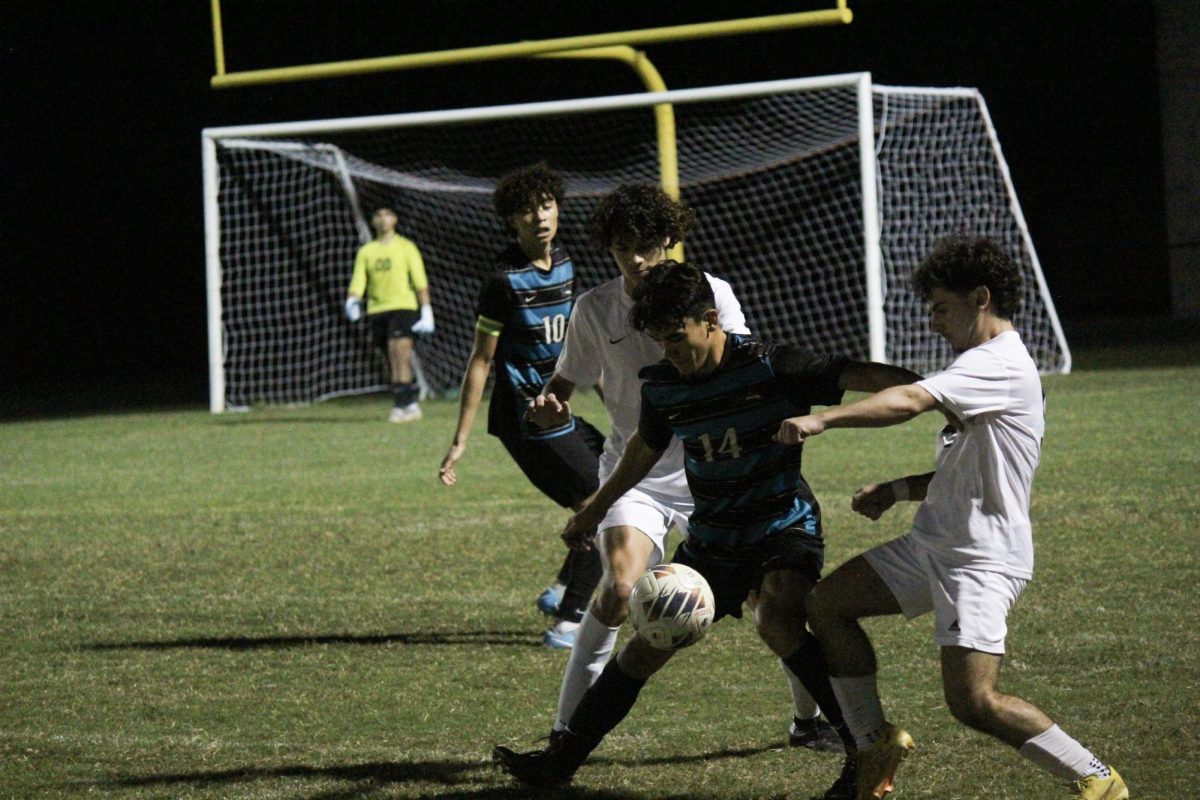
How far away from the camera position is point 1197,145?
75.8 feet

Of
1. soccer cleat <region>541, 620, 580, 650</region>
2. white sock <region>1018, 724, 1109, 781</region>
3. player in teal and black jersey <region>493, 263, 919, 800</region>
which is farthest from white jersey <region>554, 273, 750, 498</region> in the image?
white sock <region>1018, 724, 1109, 781</region>

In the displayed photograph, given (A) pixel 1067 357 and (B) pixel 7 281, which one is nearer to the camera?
(A) pixel 1067 357

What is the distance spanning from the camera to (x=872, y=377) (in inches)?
152

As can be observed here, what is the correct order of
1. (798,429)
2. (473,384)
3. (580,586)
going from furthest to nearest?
(580,586) < (473,384) < (798,429)

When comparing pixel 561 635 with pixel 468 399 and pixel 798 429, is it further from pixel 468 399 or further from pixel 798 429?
pixel 798 429

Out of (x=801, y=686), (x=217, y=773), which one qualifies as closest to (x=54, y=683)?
(x=217, y=773)

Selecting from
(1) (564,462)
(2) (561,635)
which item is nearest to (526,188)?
(1) (564,462)

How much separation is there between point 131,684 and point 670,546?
322 centimetres

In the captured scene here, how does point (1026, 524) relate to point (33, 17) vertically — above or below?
below

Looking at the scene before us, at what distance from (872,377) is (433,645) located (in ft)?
9.07

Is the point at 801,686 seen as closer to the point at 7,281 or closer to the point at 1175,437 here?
the point at 1175,437

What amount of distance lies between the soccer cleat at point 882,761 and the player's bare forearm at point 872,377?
0.83m

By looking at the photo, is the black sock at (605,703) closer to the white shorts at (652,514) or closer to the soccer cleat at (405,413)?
the white shorts at (652,514)

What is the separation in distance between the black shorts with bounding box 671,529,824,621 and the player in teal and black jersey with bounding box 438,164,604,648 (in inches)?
74.2
